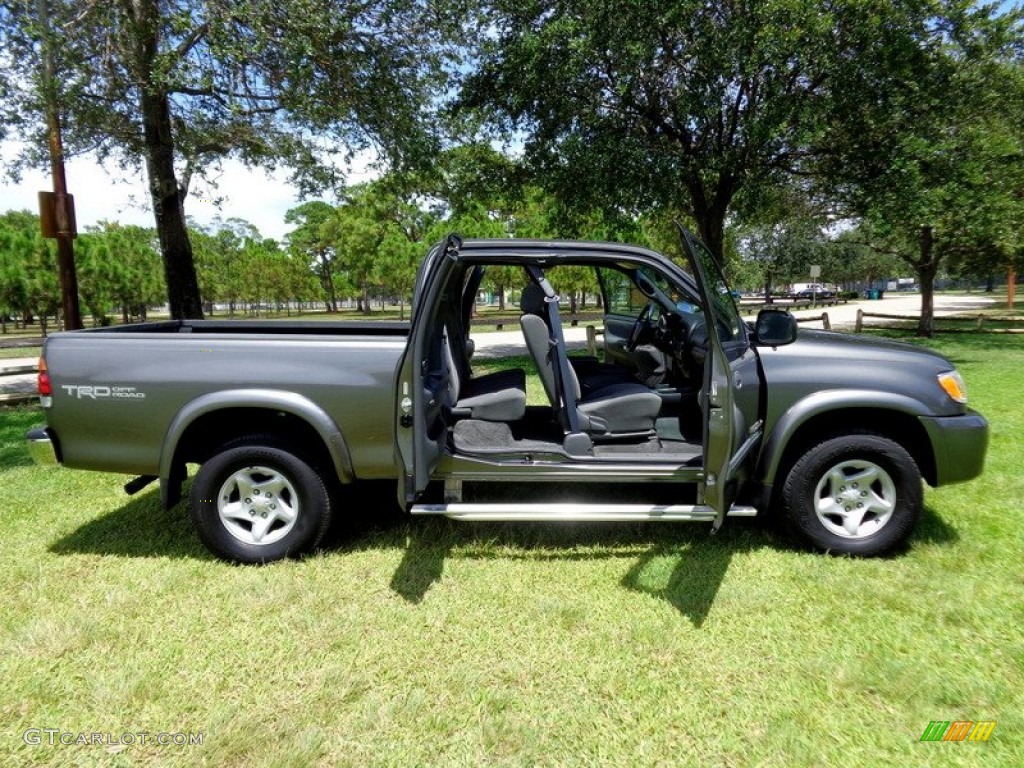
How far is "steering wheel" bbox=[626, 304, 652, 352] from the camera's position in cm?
498

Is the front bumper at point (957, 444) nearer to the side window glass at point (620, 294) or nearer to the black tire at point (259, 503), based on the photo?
the side window glass at point (620, 294)

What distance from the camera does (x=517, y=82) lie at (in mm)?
11703

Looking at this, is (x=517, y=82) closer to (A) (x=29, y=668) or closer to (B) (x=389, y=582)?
(B) (x=389, y=582)

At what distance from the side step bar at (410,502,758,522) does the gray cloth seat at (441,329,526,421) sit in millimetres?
727

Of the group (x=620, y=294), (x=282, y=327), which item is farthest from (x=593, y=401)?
(x=282, y=327)

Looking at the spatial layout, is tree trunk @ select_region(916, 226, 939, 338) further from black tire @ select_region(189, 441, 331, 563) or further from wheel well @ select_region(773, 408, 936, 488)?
black tire @ select_region(189, 441, 331, 563)

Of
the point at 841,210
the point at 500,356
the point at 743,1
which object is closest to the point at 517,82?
the point at 743,1

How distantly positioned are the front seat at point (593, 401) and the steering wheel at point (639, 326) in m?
1.28

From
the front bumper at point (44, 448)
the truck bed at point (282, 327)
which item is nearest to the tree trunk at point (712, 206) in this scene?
the truck bed at point (282, 327)

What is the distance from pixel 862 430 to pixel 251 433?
3.68 meters

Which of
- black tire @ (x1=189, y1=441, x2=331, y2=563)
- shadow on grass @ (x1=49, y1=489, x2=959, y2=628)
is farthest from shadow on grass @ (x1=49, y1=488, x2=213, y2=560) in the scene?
black tire @ (x1=189, y1=441, x2=331, y2=563)

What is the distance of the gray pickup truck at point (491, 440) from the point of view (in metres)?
3.45

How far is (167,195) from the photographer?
10.2 m

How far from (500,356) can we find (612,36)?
7.22m
